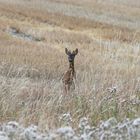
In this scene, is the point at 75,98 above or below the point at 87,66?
above

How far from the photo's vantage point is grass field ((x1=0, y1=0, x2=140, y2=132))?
6.22m

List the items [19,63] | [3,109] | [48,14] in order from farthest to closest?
[48,14]
[19,63]
[3,109]

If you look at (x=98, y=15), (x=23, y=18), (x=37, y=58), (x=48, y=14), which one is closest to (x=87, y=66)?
(x=37, y=58)

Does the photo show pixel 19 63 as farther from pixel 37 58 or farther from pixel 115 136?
pixel 115 136

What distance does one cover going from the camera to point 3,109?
5.98m

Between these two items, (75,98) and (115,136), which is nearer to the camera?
(115,136)

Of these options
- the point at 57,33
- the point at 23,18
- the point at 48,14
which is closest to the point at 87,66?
the point at 57,33

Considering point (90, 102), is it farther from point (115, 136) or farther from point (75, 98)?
point (115, 136)

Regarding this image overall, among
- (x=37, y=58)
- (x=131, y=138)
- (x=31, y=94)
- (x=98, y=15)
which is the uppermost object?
(x=131, y=138)

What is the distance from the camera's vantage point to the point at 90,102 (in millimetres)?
6582

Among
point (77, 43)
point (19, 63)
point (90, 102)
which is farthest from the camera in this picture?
point (77, 43)

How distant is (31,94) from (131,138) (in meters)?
3.57

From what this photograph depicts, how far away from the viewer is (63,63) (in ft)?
46.6

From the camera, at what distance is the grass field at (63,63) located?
6.22 m
